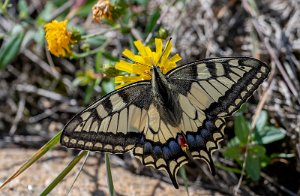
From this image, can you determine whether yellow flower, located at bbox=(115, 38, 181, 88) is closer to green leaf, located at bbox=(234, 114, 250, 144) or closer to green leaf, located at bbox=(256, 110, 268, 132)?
green leaf, located at bbox=(234, 114, 250, 144)

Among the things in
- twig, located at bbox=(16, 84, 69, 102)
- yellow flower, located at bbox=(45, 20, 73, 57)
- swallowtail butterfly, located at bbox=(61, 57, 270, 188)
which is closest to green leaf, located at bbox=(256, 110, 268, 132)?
swallowtail butterfly, located at bbox=(61, 57, 270, 188)

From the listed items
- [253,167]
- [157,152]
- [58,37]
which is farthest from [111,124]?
[253,167]

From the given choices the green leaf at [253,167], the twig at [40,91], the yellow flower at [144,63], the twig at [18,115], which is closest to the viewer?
the yellow flower at [144,63]

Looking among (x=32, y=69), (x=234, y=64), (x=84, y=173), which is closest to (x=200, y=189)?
(x=84, y=173)

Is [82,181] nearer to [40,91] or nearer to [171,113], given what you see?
[171,113]

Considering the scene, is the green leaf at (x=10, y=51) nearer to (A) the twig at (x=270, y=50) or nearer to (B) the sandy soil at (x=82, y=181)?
(B) the sandy soil at (x=82, y=181)

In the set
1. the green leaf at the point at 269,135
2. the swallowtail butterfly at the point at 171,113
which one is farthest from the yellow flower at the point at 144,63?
the green leaf at the point at 269,135
